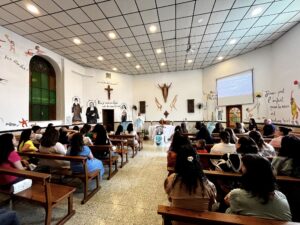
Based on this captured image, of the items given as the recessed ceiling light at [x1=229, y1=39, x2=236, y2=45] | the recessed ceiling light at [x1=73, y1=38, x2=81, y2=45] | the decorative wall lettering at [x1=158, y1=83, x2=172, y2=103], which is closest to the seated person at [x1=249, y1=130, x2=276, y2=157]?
the recessed ceiling light at [x1=229, y1=39, x2=236, y2=45]

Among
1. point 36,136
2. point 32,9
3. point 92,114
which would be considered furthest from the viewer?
point 92,114

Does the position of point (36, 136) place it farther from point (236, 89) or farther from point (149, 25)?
point (236, 89)

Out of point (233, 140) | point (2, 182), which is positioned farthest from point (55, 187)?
point (233, 140)

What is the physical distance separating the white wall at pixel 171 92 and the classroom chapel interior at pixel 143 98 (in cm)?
6

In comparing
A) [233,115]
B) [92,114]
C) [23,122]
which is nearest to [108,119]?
[92,114]

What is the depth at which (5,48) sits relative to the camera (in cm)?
433

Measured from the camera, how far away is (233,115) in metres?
7.62

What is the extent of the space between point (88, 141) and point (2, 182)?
1.67 meters

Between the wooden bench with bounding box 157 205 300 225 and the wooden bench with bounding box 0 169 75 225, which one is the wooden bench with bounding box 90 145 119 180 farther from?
the wooden bench with bounding box 157 205 300 225

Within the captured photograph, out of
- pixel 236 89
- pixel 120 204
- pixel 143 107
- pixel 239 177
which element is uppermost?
pixel 236 89


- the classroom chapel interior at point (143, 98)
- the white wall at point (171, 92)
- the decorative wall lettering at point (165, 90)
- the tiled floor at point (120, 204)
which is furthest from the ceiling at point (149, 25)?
the tiled floor at point (120, 204)

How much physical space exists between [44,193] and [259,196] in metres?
2.26

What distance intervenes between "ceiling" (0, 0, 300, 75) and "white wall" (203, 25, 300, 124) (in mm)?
345

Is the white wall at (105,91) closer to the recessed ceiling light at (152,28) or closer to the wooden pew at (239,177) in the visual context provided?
the recessed ceiling light at (152,28)
